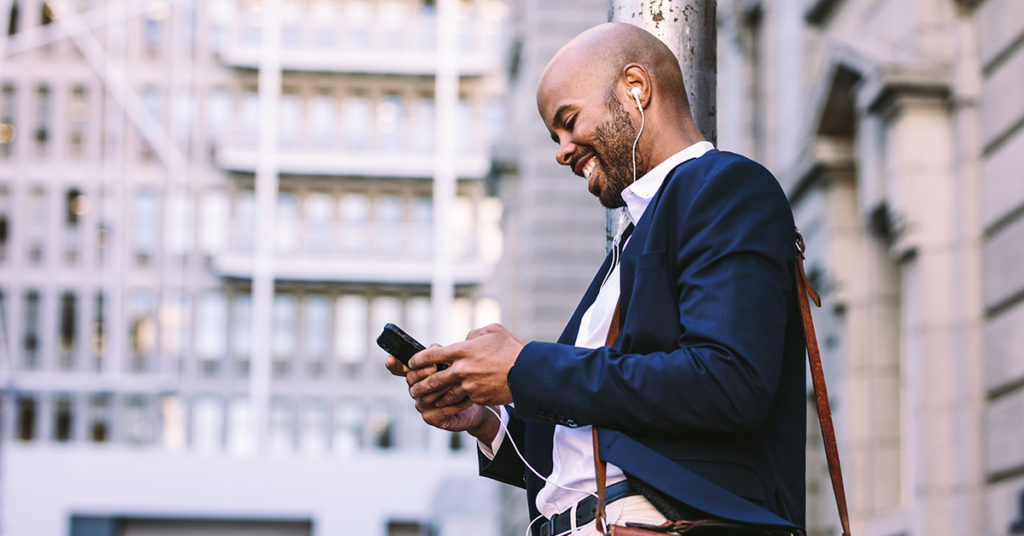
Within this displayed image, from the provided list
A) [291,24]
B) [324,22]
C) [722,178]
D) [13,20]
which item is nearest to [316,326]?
[291,24]

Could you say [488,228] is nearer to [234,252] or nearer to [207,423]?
[234,252]

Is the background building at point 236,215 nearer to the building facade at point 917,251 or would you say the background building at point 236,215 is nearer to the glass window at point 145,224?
the glass window at point 145,224

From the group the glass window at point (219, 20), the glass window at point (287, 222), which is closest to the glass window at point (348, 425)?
the glass window at point (287, 222)

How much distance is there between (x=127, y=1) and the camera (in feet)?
166

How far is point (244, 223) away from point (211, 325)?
12.3 feet

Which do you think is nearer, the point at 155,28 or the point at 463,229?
the point at 155,28

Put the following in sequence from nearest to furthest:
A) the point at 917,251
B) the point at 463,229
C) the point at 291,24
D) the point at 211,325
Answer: the point at 917,251 → the point at 211,325 → the point at 291,24 → the point at 463,229

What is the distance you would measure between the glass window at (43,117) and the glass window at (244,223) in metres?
7.10

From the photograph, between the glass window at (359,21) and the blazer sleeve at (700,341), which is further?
the glass window at (359,21)

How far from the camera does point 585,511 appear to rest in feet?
8.17

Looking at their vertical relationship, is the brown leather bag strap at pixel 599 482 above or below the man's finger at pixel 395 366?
below

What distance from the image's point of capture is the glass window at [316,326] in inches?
2024

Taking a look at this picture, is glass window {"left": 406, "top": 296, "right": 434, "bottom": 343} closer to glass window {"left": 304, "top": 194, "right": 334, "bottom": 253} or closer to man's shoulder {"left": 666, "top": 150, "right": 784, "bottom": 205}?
glass window {"left": 304, "top": 194, "right": 334, "bottom": 253}

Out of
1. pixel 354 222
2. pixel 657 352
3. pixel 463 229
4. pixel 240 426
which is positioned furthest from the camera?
pixel 463 229
